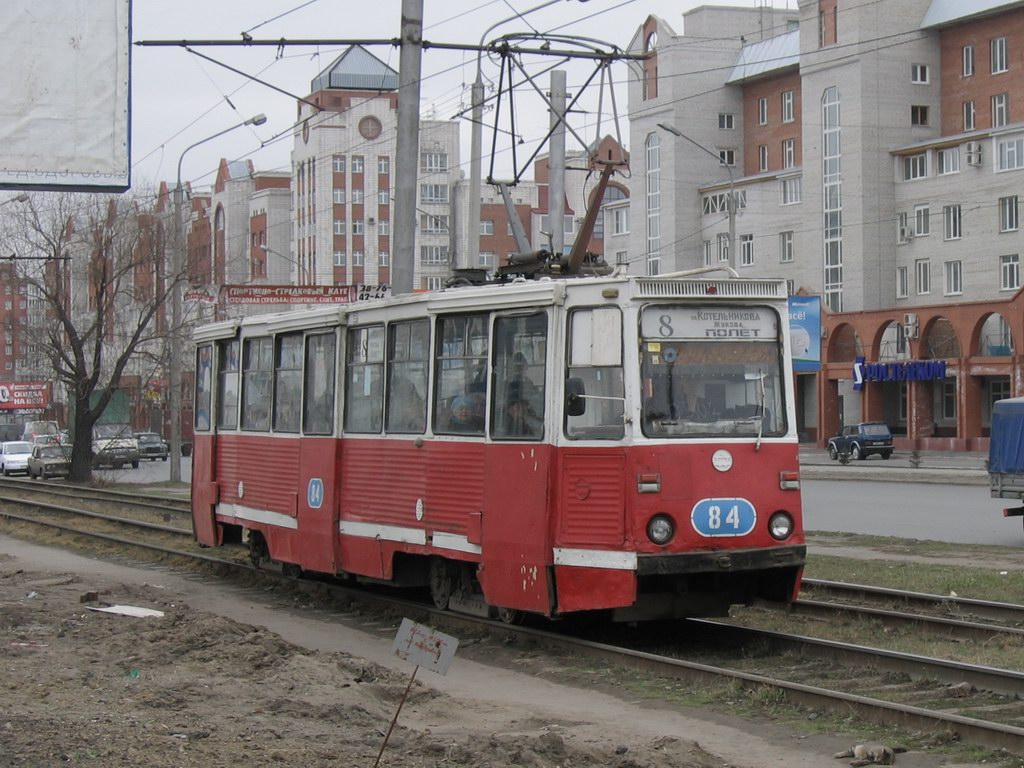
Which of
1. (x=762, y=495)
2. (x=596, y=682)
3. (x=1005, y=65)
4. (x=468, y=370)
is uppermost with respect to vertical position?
(x=1005, y=65)

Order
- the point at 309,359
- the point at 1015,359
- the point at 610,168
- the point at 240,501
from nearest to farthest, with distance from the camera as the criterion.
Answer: the point at 610,168 < the point at 309,359 < the point at 240,501 < the point at 1015,359

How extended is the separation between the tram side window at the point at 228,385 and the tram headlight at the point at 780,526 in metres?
7.84

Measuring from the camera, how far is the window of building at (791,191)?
2894 inches

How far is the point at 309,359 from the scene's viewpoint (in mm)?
15367

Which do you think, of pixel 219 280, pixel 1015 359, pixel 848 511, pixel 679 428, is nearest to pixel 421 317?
pixel 679 428

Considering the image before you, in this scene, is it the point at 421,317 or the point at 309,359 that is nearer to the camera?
the point at 421,317

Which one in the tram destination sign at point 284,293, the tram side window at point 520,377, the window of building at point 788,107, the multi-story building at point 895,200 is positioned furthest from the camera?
the window of building at point 788,107

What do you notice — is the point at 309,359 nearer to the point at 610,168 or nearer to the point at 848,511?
the point at 610,168

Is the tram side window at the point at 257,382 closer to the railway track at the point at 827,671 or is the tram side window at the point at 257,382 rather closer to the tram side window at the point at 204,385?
the tram side window at the point at 204,385

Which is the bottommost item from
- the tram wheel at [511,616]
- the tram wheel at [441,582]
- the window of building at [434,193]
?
the tram wheel at [511,616]

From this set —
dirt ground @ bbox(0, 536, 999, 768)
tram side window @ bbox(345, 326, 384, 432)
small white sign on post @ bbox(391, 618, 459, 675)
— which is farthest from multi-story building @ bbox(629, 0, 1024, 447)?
small white sign on post @ bbox(391, 618, 459, 675)

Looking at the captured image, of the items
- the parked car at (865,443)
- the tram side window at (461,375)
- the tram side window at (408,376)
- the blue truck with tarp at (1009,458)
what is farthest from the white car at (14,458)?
the tram side window at (461,375)

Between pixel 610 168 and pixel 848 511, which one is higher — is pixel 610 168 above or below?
above

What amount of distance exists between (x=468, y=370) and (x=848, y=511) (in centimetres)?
1854
